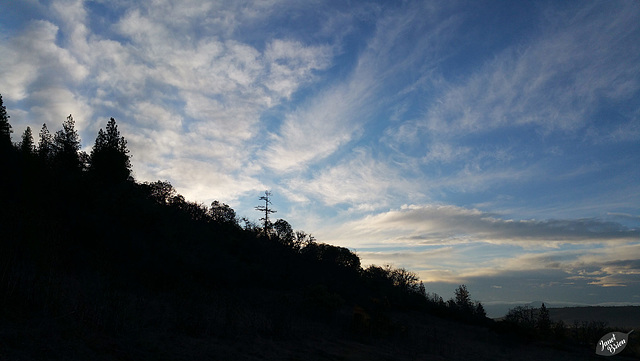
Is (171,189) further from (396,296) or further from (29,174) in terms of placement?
(396,296)

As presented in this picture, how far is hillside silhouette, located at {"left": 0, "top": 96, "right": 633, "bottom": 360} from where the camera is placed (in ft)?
29.5

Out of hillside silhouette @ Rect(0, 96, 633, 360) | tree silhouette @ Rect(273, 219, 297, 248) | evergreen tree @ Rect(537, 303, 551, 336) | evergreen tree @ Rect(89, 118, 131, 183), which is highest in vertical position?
evergreen tree @ Rect(89, 118, 131, 183)

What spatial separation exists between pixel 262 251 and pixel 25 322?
39074 mm

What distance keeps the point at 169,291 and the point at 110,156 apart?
32186 mm

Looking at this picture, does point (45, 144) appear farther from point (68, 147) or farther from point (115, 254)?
point (115, 254)

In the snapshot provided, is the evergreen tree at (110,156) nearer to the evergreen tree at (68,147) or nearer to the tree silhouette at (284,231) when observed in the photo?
the evergreen tree at (68,147)

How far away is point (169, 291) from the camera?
22.8m

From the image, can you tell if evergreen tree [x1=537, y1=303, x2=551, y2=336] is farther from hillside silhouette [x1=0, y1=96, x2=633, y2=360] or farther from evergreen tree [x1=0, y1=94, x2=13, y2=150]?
evergreen tree [x1=0, y1=94, x2=13, y2=150]

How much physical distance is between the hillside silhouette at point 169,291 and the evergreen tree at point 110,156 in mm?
180

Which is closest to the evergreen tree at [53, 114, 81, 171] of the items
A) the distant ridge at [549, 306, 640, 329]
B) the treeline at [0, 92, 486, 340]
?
the treeline at [0, 92, 486, 340]

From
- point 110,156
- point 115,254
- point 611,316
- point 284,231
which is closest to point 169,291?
point 115,254

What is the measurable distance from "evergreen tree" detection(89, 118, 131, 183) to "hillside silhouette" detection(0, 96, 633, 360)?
18 centimetres

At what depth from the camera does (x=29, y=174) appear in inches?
1479

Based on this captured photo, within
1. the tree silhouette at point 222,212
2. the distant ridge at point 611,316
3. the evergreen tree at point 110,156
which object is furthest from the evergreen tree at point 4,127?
the distant ridge at point 611,316
